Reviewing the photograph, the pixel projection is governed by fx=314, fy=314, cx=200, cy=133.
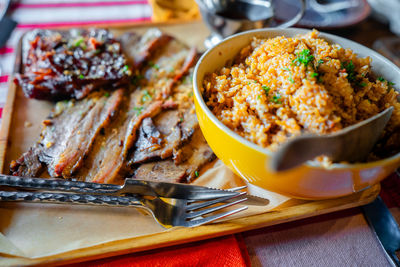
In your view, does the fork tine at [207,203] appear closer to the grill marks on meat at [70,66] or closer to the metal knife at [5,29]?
the grill marks on meat at [70,66]

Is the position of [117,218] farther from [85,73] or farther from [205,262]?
[85,73]

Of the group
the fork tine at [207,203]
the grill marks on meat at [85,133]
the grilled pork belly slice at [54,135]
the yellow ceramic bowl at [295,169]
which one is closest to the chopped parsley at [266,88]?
the yellow ceramic bowl at [295,169]

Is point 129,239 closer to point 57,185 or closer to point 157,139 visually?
point 57,185

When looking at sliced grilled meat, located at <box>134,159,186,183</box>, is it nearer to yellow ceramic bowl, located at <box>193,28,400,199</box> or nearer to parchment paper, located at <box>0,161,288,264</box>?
parchment paper, located at <box>0,161,288,264</box>

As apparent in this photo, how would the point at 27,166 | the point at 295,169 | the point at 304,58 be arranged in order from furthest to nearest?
the point at 27,166, the point at 304,58, the point at 295,169

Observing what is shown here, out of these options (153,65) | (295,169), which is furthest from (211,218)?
(153,65)

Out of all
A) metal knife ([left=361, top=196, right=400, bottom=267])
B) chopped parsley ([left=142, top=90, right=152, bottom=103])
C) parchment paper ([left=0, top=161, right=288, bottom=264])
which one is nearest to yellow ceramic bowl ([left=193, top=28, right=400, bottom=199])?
parchment paper ([left=0, top=161, right=288, bottom=264])

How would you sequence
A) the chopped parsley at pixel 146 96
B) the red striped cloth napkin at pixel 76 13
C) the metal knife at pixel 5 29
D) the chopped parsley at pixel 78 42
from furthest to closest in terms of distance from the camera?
1. the red striped cloth napkin at pixel 76 13
2. the metal knife at pixel 5 29
3. the chopped parsley at pixel 78 42
4. the chopped parsley at pixel 146 96
